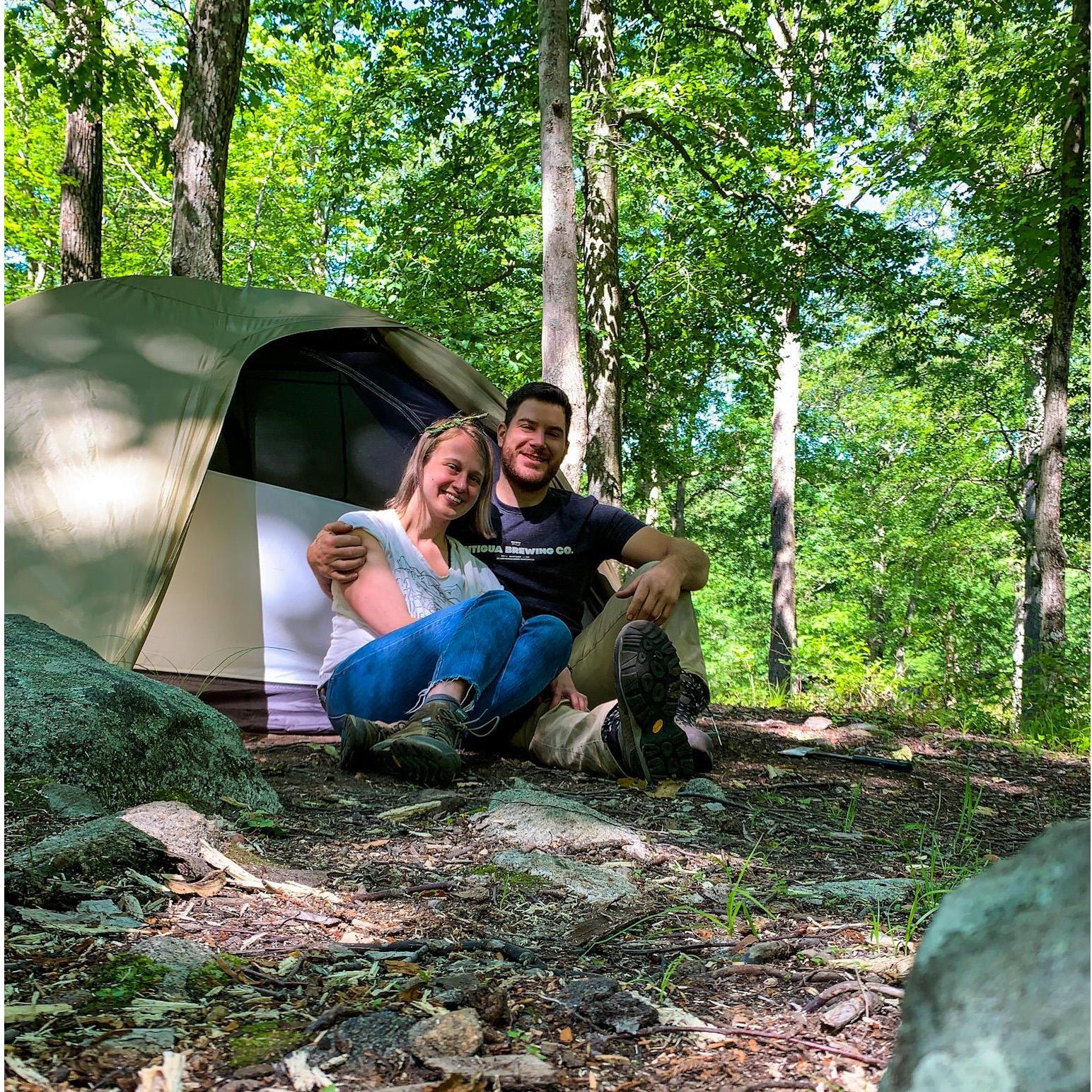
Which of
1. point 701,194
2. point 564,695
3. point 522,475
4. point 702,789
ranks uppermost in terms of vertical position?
point 701,194

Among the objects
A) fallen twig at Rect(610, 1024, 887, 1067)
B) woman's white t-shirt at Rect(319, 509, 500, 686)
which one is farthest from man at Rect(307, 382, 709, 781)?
fallen twig at Rect(610, 1024, 887, 1067)

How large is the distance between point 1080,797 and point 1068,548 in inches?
651

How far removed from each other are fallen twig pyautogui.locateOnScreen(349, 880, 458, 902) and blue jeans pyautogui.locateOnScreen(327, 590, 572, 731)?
3.46ft

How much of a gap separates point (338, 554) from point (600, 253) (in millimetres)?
4549

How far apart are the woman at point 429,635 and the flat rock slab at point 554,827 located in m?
0.37

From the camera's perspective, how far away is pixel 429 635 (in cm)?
291

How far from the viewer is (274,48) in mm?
14773

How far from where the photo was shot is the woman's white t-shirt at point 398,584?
10.4 feet

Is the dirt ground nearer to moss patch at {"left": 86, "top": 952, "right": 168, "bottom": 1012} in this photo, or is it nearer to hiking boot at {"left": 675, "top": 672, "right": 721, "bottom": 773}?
moss patch at {"left": 86, "top": 952, "right": 168, "bottom": 1012}

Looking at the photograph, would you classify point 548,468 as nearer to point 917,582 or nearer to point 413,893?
point 413,893

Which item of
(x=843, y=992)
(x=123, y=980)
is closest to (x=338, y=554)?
(x=123, y=980)

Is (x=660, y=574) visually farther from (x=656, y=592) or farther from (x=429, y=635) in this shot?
(x=429, y=635)

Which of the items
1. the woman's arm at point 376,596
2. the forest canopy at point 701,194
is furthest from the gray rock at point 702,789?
the forest canopy at point 701,194

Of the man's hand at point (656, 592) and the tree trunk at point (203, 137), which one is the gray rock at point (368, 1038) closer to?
the man's hand at point (656, 592)
